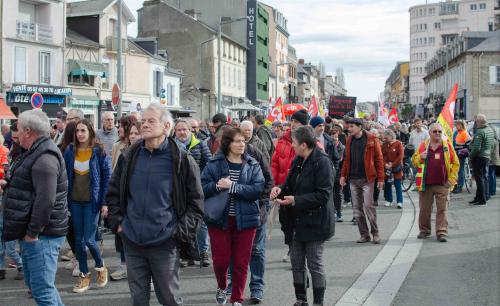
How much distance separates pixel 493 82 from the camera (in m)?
56.8

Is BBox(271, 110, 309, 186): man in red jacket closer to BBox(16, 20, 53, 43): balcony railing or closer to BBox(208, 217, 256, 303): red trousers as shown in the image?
BBox(208, 217, 256, 303): red trousers

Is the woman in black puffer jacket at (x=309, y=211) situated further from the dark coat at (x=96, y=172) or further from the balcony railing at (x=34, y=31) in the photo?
the balcony railing at (x=34, y=31)

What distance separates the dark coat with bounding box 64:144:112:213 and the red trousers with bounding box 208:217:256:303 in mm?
1471

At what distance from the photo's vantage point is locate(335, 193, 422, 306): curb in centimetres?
676

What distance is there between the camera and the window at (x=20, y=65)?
113ft

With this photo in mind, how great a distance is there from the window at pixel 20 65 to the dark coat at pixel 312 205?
3152 cm

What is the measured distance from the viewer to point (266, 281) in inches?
295

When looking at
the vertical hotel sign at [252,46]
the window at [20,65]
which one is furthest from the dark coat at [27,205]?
the vertical hotel sign at [252,46]

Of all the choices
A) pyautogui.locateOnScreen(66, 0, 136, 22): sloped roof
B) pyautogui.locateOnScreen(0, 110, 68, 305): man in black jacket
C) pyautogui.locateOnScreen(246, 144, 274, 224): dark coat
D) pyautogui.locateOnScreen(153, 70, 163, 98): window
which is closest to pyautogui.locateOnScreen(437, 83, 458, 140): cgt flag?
pyautogui.locateOnScreen(246, 144, 274, 224): dark coat

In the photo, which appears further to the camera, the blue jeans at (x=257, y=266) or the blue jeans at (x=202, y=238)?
the blue jeans at (x=202, y=238)

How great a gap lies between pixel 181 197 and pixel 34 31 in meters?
34.5

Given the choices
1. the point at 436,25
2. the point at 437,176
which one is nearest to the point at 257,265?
the point at 437,176

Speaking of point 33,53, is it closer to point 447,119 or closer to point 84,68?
point 84,68

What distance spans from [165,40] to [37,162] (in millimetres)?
52767
